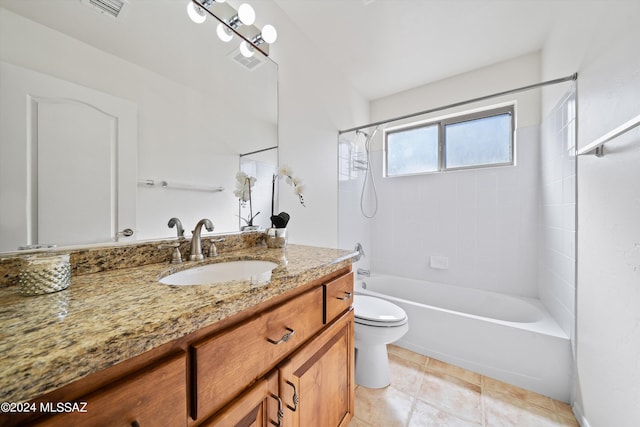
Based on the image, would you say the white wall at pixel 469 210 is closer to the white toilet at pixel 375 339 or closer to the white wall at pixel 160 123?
the white toilet at pixel 375 339

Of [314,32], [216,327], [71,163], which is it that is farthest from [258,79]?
[216,327]

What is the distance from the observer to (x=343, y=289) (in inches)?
39.9

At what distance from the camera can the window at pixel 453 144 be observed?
2.21m

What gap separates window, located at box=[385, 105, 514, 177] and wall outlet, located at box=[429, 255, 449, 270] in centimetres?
90

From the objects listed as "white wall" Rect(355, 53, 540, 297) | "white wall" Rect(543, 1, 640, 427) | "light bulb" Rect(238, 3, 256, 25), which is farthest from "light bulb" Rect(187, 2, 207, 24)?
"white wall" Rect(355, 53, 540, 297)

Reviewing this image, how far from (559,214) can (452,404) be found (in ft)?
4.57

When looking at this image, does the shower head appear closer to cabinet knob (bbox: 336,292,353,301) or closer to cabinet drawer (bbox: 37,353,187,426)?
cabinet knob (bbox: 336,292,353,301)

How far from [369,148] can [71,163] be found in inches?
98.4

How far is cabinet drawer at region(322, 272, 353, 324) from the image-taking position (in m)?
0.89

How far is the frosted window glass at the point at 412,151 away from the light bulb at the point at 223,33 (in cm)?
199

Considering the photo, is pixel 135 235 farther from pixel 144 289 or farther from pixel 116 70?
pixel 116 70

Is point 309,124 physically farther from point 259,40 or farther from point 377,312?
point 377,312

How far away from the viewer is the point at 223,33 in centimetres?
122

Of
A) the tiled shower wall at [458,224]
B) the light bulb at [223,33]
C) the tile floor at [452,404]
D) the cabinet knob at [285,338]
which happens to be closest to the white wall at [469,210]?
the tiled shower wall at [458,224]
